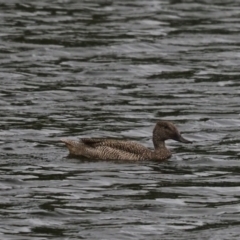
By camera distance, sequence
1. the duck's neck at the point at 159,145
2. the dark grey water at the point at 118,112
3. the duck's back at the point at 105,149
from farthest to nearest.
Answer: the duck's neck at the point at 159,145 → the duck's back at the point at 105,149 → the dark grey water at the point at 118,112

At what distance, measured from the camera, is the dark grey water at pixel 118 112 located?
16.7 m

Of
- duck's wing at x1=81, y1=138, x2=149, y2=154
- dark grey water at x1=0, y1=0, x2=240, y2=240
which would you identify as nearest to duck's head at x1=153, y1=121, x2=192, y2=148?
dark grey water at x1=0, y1=0, x2=240, y2=240

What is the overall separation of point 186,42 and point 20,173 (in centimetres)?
1254

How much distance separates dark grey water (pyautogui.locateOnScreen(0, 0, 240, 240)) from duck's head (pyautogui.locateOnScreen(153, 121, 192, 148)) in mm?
261

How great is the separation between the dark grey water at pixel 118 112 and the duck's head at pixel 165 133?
0.86 ft

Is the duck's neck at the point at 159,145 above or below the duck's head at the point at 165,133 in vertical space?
below

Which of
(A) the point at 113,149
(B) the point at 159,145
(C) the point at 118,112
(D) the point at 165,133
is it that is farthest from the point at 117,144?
(C) the point at 118,112

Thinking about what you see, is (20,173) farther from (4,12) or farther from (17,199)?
(4,12)

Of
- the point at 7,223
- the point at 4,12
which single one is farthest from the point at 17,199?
the point at 4,12

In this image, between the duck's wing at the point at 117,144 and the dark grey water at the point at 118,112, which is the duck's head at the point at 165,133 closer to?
the dark grey water at the point at 118,112

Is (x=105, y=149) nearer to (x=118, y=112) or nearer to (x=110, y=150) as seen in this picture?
(x=110, y=150)

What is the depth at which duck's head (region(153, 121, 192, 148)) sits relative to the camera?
21.2 metres

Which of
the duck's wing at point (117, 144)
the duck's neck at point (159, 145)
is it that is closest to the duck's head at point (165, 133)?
the duck's neck at point (159, 145)

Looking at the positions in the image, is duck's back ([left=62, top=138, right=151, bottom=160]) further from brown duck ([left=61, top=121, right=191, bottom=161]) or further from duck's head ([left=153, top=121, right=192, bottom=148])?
duck's head ([left=153, top=121, right=192, bottom=148])
